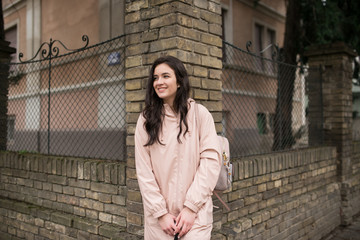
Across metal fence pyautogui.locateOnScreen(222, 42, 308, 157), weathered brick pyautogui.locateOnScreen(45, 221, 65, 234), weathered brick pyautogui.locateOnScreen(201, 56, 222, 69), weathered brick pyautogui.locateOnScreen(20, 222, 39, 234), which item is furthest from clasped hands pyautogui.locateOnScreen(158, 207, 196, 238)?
metal fence pyautogui.locateOnScreen(222, 42, 308, 157)

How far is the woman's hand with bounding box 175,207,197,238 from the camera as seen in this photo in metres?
1.87

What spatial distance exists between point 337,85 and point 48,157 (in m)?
4.47

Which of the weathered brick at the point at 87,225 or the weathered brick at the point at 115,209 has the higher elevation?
the weathered brick at the point at 115,209

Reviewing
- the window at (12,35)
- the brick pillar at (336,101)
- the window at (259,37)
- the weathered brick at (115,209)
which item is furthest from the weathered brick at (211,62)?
the window at (12,35)

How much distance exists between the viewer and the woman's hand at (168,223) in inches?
74.3

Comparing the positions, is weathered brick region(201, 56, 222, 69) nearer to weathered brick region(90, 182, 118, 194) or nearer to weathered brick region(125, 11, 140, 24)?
weathered brick region(125, 11, 140, 24)

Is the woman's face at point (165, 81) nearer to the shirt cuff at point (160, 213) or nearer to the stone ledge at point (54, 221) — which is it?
the shirt cuff at point (160, 213)

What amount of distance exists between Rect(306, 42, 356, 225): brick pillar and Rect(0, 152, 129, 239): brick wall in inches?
146

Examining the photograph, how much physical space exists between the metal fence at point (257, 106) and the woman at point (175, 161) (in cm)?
280

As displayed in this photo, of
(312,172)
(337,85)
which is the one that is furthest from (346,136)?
(312,172)

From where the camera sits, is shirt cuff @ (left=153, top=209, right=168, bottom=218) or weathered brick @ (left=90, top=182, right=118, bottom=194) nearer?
shirt cuff @ (left=153, top=209, right=168, bottom=218)

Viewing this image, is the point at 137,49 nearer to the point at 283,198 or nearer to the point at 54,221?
the point at 54,221

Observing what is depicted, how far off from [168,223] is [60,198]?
2113mm

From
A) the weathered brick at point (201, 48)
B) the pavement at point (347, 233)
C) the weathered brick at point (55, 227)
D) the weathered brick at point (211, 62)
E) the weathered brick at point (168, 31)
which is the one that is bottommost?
the pavement at point (347, 233)
